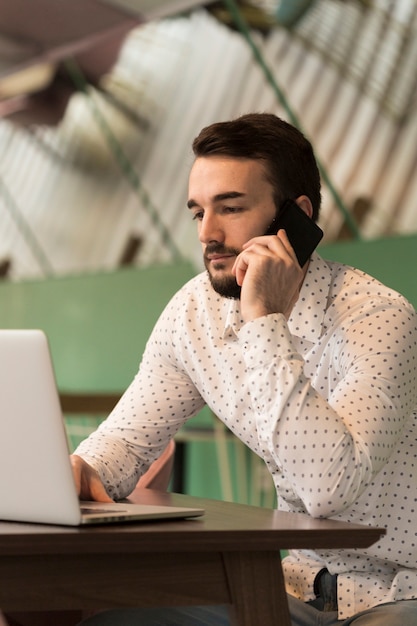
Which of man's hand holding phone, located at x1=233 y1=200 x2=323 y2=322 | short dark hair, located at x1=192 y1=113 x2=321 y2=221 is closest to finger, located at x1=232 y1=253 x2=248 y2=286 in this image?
man's hand holding phone, located at x1=233 y1=200 x2=323 y2=322

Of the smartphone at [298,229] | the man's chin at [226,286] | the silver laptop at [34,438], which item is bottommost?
the silver laptop at [34,438]

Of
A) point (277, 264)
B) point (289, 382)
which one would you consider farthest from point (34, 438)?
point (277, 264)

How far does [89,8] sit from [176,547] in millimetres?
3786

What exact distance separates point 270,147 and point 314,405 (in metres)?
0.60

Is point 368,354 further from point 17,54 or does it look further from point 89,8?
point 17,54

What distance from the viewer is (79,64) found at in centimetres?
457

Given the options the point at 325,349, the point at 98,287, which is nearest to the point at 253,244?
the point at 325,349

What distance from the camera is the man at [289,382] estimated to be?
4.17ft

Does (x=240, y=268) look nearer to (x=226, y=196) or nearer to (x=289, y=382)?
(x=226, y=196)

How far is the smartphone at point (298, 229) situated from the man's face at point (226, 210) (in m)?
0.03

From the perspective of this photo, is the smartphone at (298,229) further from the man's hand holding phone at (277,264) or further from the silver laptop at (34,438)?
the silver laptop at (34,438)

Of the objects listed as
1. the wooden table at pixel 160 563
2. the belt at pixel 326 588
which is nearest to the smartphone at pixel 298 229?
the belt at pixel 326 588

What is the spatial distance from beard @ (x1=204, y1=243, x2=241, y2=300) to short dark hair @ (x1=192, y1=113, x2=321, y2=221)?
137 mm

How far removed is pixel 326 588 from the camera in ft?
4.85
